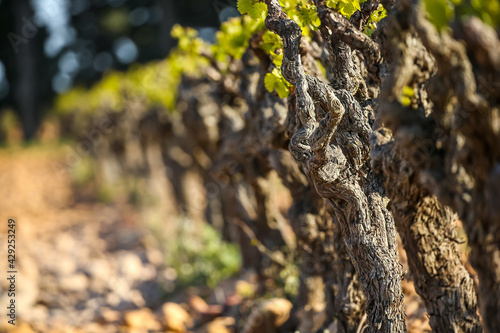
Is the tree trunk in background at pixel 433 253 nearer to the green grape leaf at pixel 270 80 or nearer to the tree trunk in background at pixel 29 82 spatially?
the green grape leaf at pixel 270 80

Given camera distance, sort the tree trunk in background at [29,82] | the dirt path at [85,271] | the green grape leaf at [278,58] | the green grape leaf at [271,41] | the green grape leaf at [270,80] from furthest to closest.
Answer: the tree trunk in background at [29,82] → the dirt path at [85,271] → the green grape leaf at [271,41] → the green grape leaf at [278,58] → the green grape leaf at [270,80]

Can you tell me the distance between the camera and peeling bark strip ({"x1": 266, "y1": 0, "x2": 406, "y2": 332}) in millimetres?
2871

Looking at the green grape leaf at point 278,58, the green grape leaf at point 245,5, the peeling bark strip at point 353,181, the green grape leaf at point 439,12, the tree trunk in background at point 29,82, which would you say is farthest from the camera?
the tree trunk in background at point 29,82

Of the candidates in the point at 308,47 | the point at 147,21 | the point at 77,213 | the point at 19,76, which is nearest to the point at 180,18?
the point at 147,21

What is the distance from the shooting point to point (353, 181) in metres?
2.97

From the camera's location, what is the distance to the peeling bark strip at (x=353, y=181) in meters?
2.87

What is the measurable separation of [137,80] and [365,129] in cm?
883

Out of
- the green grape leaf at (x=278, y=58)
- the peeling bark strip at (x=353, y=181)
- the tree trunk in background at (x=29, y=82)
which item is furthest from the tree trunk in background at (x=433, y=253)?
the tree trunk in background at (x=29, y=82)

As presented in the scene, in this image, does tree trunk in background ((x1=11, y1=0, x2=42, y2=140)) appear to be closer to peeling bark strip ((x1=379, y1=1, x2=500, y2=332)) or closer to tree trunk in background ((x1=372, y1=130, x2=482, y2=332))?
tree trunk in background ((x1=372, y1=130, x2=482, y2=332))

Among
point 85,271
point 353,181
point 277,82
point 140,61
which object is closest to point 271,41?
point 277,82

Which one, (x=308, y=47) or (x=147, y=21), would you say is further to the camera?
(x=147, y=21)

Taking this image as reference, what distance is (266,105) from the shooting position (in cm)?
449

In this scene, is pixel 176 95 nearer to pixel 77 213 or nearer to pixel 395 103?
pixel 395 103

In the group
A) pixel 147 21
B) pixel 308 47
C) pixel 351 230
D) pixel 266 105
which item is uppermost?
pixel 308 47
